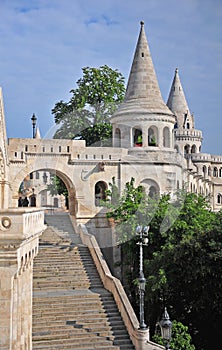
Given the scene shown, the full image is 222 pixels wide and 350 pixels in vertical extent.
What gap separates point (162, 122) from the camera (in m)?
25.1

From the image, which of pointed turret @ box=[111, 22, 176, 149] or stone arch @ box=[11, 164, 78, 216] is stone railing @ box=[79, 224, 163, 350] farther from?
pointed turret @ box=[111, 22, 176, 149]

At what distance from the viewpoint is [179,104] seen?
43.0 meters

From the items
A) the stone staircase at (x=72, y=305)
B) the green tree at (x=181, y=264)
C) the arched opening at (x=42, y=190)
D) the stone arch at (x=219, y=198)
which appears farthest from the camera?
the stone arch at (x=219, y=198)

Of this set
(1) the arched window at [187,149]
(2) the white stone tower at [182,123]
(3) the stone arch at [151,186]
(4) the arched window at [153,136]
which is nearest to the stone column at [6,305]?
(3) the stone arch at [151,186]

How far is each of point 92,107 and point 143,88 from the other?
4449mm

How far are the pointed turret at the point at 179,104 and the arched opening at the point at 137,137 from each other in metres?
16.6

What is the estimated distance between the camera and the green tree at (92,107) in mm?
28422

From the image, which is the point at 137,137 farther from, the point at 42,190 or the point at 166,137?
the point at 42,190

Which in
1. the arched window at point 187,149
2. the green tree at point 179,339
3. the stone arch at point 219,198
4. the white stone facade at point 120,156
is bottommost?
the green tree at point 179,339

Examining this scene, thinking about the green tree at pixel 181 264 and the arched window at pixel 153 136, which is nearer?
the green tree at pixel 181 264

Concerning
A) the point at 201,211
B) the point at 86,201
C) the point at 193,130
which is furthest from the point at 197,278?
the point at 193,130

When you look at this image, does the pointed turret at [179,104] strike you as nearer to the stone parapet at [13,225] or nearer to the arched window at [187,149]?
the arched window at [187,149]

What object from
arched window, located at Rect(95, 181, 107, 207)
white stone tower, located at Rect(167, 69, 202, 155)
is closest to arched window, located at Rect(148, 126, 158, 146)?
arched window, located at Rect(95, 181, 107, 207)

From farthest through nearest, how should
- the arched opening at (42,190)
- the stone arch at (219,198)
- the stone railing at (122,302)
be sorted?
the stone arch at (219,198), the arched opening at (42,190), the stone railing at (122,302)
